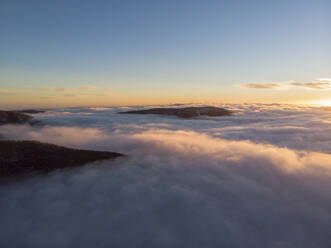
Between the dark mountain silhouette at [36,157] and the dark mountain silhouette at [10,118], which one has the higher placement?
the dark mountain silhouette at [10,118]

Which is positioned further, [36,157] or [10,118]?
[10,118]

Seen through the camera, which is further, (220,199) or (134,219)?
(220,199)

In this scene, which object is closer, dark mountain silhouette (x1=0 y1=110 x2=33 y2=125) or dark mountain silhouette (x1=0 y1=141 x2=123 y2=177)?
dark mountain silhouette (x1=0 y1=141 x2=123 y2=177)

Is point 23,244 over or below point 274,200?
over

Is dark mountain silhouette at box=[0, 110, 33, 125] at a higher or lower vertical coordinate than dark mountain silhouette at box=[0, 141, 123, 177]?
higher

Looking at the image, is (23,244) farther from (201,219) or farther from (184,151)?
(184,151)

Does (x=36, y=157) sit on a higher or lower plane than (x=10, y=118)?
lower

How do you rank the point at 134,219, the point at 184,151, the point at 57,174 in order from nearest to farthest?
the point at 134,219, the point at 57,174, the point at 184,151

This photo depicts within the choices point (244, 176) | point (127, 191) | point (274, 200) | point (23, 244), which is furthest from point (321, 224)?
point (23, 244)
